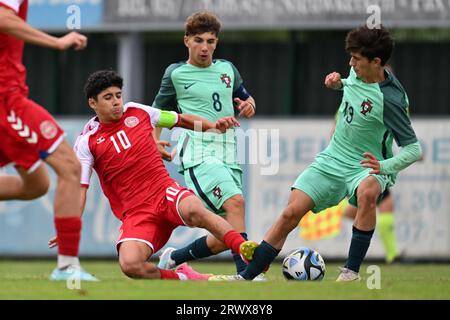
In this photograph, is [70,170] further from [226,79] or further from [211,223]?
[226,79]

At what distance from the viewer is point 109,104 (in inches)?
378

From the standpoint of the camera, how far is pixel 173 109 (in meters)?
10.8

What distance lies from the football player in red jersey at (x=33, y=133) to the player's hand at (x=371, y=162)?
98.3 inches

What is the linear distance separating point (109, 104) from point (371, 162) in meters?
2.31

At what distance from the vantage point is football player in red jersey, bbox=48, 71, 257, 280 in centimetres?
948

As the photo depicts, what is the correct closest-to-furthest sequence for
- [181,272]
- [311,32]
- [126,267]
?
[126,267] → [181,272] → [311,32]

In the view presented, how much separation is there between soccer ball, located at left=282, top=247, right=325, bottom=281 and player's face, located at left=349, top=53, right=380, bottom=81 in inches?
66.7

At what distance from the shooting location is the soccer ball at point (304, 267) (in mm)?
9906

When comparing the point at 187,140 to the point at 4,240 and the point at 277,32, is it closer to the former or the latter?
the point at 4,240

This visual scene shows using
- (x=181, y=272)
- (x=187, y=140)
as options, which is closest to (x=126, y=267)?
(x=181, y=272)

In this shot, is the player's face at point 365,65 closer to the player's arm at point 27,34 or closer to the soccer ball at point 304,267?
the soccer ball at point 304,267

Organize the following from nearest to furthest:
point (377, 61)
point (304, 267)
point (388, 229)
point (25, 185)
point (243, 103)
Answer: point (25, 185)
point (377, 61)
point (304, 267)
point (243, 103)
point (388, 229)

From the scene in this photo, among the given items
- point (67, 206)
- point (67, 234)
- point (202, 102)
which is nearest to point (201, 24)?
point (202, 102)

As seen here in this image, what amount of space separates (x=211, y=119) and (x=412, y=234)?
7.32m
